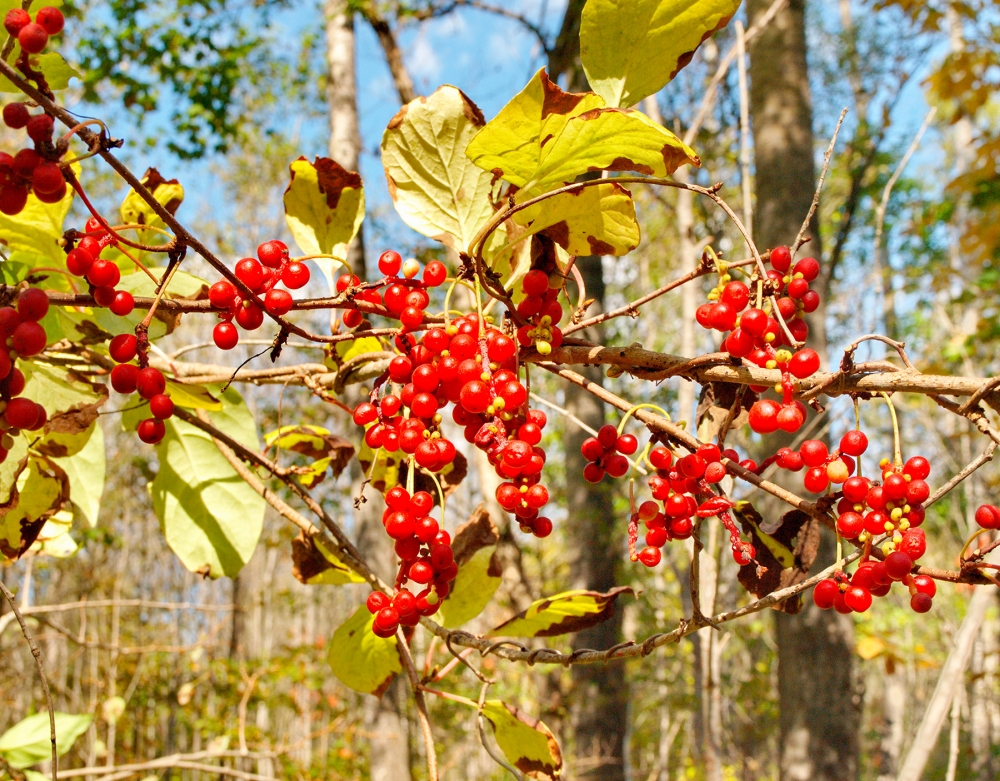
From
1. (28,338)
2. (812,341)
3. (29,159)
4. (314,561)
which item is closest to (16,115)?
(29,159)

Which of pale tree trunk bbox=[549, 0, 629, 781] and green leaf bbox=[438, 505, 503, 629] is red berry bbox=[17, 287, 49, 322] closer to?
green leaf bbox=[438, 505, 503, 629]

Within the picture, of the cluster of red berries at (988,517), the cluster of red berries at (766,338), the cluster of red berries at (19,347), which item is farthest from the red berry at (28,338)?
the cluster of red berries at (988,517)

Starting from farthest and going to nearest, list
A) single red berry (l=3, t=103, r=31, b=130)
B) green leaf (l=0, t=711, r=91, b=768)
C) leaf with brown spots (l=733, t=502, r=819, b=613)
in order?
1. green leaf (l=0, t=711, r=91, b=768)
2. leaf with brown spots (l=733, t=502, r=819, b=613)
3. single red berry (l=3, t=103, r=31, b=130)

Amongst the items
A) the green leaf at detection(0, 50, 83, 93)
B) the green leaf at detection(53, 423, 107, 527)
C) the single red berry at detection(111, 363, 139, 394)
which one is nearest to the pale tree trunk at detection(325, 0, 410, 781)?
the green leaf at detection(53, 423, 107, 527)

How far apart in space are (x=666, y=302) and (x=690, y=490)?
7621 mm

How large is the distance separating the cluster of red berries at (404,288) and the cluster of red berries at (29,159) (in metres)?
0.21

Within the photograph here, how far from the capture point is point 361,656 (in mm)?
703

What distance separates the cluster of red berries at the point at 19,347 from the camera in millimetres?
408

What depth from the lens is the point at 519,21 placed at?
3162 millimetres

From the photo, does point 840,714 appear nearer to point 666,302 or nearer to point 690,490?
point 690,490

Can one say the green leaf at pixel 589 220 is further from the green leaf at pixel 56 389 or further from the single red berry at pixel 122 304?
the green leaf at pixel 56 389

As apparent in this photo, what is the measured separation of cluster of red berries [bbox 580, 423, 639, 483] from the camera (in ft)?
1.92


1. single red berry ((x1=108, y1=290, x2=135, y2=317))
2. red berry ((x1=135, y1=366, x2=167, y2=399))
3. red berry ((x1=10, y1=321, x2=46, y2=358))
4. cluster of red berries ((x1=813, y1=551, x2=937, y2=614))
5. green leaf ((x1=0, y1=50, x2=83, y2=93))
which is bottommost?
cluster of red berries ((x1=813, y1=551, x2=937, y2=614))

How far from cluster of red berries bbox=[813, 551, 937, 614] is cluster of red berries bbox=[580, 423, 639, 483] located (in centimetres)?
17
